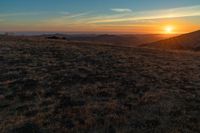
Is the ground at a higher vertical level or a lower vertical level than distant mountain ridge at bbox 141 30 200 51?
higher

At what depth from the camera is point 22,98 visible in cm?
931

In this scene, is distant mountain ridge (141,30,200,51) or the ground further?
distant mountain ridge (141,30,200,51)

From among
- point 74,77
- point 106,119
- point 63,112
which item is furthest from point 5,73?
point 106,119

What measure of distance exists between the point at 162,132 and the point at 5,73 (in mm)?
10236

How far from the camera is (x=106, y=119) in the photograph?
739 cm

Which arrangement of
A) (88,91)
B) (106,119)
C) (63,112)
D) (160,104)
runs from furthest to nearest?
1. (88,91)
2. (160,104)
3. (63,112)
4. (106,119)

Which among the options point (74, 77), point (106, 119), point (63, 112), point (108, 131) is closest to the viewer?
point (108, 131)

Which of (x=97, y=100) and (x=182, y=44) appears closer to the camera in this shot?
(x=97, y=100)

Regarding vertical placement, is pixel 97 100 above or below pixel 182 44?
above

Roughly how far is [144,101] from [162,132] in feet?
8.86

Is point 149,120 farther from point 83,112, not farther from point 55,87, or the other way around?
point 55,87

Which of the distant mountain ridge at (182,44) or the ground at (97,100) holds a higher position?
the ground at (97,100)

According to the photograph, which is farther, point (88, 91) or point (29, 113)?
point (88, 91)

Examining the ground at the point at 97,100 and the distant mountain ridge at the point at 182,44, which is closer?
the ground at the point at 97,100
